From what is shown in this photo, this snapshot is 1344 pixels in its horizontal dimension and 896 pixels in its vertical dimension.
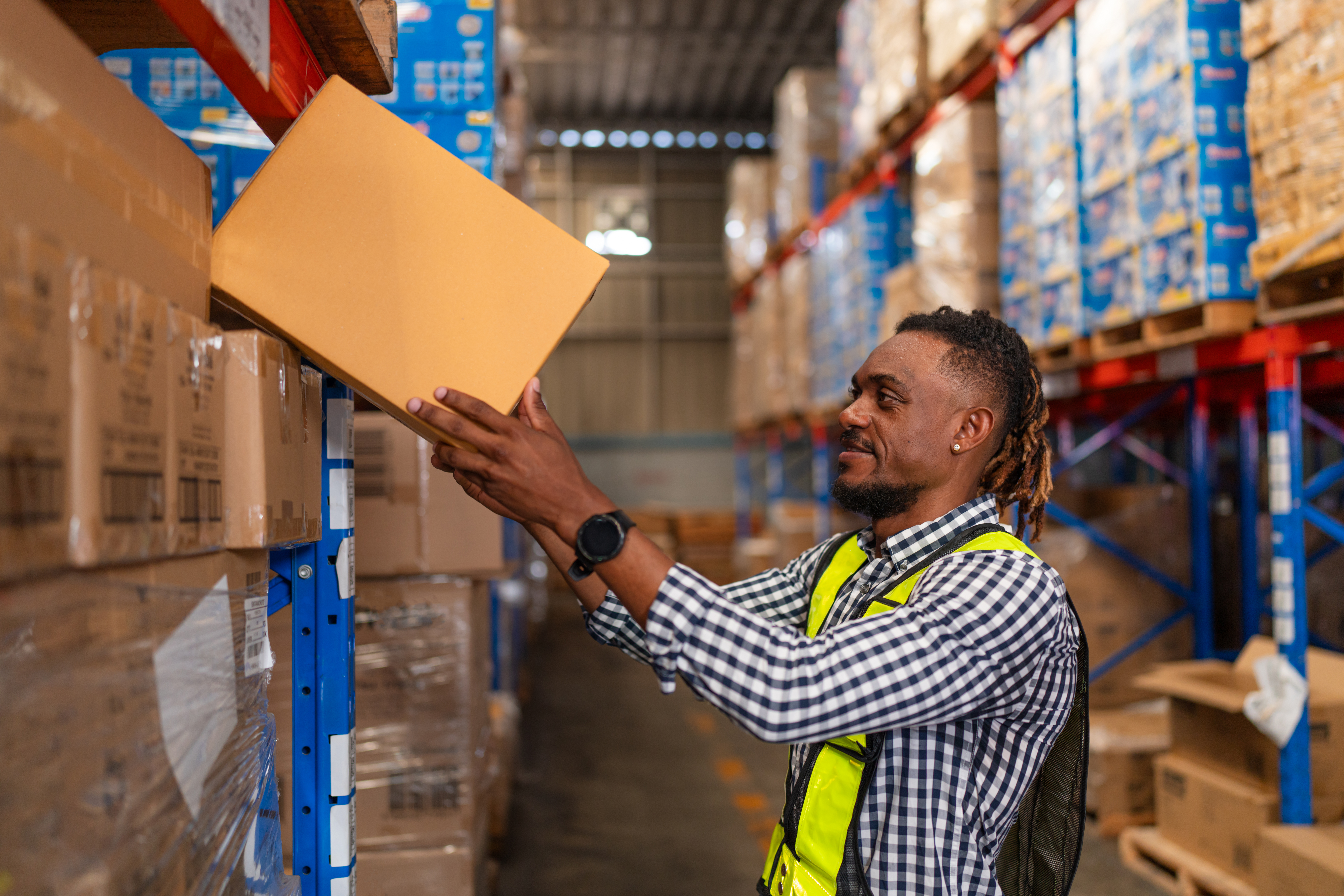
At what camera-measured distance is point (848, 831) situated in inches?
58.7

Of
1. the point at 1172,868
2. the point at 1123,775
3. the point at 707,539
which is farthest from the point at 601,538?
the point at 707,539

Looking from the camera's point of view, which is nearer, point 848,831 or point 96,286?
point 96,286

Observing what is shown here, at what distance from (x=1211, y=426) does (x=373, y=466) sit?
6843mm

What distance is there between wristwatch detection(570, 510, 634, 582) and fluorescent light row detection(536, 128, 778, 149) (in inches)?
602

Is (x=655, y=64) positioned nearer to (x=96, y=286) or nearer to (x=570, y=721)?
(x=570, y=721)

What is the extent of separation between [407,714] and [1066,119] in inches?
138

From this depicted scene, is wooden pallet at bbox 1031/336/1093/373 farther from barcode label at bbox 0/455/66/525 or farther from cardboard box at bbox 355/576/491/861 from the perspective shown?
barcode label at bbox 0/455/66/525

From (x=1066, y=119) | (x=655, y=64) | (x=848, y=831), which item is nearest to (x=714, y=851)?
(x=848, y=831)

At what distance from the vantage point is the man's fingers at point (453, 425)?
4.24ft

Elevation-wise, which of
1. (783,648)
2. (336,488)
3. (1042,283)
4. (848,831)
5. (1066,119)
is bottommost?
(848,831)

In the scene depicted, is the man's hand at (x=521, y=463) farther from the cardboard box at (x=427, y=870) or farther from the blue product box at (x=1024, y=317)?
the blue product box at (x=1024, y=317)

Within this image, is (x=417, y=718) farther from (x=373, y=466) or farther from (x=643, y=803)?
(x=643, y=803)

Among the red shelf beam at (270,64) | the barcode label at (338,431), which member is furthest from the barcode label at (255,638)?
the red shelf beam at (270,64)

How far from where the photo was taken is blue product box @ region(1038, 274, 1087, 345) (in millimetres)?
4035
